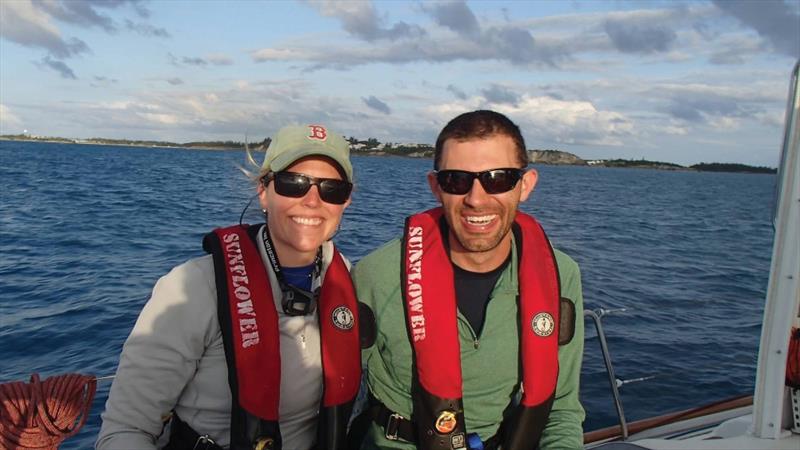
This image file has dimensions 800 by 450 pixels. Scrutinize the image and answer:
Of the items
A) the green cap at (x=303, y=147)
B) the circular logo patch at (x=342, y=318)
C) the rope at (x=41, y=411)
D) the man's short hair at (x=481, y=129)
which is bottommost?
the rope at (x=41, y=411)

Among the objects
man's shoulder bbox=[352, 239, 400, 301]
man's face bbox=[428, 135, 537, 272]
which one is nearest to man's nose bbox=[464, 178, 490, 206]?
man's face bbox=[428, 135, 537, 272]

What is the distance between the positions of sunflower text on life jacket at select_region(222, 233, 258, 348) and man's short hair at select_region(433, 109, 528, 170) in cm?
110

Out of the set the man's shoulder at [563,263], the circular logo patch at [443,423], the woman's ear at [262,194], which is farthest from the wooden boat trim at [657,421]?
the woman's ear at [262,194]

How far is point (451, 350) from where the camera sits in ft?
Answer: 9.50

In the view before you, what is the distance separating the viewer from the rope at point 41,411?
2.21 metres

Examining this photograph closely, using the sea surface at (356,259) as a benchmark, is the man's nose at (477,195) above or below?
above

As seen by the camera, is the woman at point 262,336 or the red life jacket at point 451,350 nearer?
the woman at point 262,336

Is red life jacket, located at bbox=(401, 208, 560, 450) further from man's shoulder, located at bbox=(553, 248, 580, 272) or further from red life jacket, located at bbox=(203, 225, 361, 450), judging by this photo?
red life jacket, located at bbox=(203, 225, 361, 450)

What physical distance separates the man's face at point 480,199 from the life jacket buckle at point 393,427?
947 millimetres

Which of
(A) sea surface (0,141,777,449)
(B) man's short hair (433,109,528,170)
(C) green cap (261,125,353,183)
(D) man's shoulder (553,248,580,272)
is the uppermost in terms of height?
(B) man's short hair (433,109,528,170)

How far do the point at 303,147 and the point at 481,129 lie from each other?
2.89 feet

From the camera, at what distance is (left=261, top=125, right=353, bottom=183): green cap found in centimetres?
270

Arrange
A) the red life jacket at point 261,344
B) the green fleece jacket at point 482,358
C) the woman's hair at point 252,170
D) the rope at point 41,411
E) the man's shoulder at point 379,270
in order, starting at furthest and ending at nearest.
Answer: the man's shoulder at point 379,270
the green fleece jacket at point 482,358
the woman's hair at point 252,170
the red life jacket at point 261,344
the rope at point 41,411

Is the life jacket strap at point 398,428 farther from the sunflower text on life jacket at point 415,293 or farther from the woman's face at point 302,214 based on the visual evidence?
the woman's face at point 302,214
